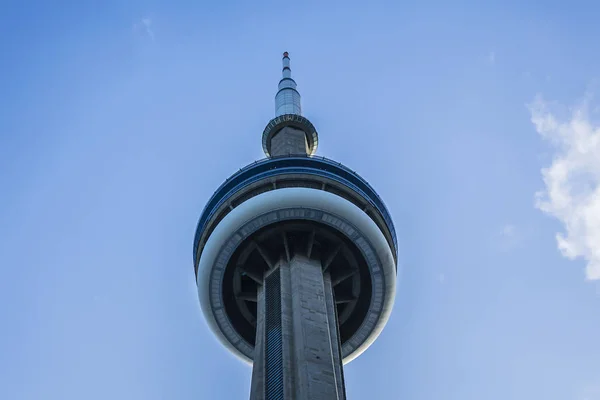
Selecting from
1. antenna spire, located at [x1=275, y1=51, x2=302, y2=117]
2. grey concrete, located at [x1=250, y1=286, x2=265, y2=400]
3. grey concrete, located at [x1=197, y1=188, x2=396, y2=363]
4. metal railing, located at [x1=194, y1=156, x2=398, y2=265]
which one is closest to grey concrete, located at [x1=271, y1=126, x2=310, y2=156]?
antenna spire, located at [x1=275, y1=51, x2=302, y2=117]

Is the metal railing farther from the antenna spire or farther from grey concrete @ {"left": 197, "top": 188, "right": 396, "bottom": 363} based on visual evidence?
the antenna spire

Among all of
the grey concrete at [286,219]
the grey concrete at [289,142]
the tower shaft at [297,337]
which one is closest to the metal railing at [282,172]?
the grey concrete at [286,219]

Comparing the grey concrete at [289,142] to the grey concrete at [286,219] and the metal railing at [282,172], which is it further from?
the grey concrete at [286,219]

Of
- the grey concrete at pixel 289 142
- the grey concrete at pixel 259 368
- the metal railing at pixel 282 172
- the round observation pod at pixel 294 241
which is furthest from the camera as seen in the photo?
the grey concrete at pixel 289 142

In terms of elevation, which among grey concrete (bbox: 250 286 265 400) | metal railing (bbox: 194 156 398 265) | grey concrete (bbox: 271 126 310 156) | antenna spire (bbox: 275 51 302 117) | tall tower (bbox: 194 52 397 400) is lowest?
grey concrete (bbox: 250 286 265 400)

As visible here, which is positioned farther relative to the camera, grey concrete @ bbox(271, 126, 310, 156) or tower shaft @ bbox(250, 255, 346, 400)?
grey concrete @ bbox(271, 126, 310, 156)

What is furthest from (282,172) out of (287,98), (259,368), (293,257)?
(287,98)
